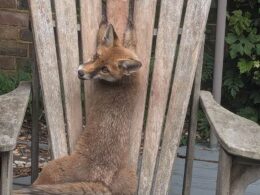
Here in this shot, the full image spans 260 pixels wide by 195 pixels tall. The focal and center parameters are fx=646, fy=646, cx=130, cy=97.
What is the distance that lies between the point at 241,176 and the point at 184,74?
77 cm

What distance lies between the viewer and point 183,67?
322 centimetres

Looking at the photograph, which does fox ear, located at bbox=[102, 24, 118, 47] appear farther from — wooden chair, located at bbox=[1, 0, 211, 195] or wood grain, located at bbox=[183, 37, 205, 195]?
wood grain, located at bbox=[183, 37, 205, 195]

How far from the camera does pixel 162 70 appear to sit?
10.6ft

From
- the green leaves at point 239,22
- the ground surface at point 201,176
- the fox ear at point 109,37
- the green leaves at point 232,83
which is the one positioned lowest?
the ground surface at point 201,176

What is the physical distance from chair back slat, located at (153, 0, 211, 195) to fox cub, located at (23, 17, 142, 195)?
242 millimetres

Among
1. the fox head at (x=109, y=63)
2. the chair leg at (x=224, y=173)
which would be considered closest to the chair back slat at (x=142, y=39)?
the fox head at (x=109, y=63)

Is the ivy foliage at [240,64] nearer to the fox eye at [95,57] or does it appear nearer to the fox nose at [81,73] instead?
the fox eye at [95,57]

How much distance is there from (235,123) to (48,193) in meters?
0.87

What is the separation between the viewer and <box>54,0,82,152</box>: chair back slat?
3199 mm

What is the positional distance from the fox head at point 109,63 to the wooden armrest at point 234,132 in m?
0.43

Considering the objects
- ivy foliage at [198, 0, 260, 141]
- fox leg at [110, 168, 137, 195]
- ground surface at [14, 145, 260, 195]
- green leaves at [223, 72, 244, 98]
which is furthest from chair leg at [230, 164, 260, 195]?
green leaves at [223, 72, 244, 98]

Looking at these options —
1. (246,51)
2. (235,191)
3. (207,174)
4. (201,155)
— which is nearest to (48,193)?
(235,191)

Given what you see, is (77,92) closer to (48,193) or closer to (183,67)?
(183,67)

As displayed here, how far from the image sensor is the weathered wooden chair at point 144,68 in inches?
125
